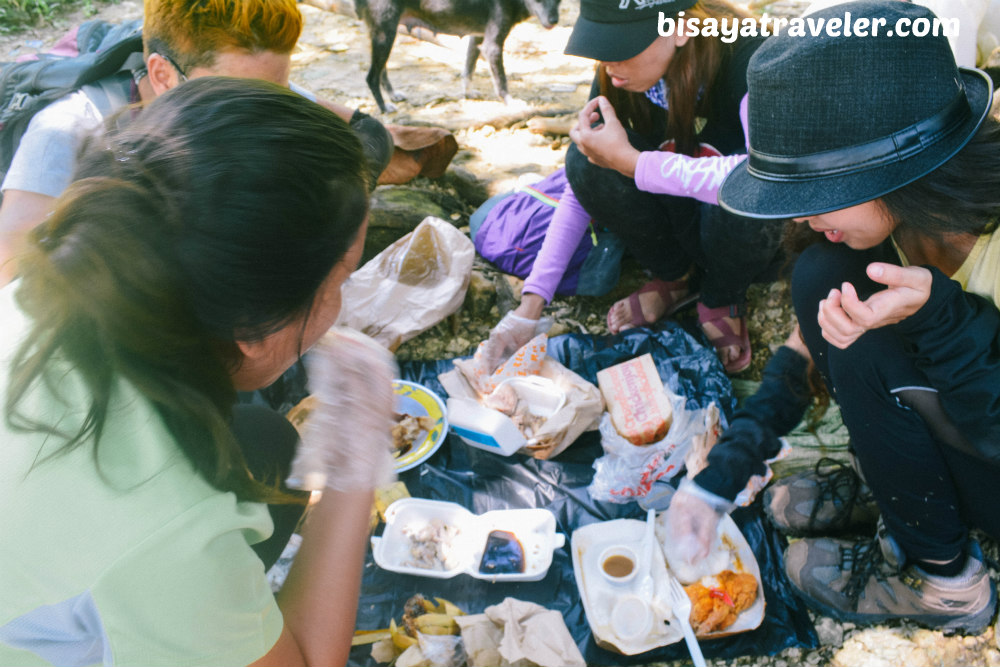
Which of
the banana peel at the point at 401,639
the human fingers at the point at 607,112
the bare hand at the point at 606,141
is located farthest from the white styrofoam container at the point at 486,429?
the human fingers at the point at 607,112

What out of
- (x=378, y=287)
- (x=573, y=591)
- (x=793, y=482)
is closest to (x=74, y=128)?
(x=378, y=287)

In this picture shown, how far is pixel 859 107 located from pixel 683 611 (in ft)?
3.65

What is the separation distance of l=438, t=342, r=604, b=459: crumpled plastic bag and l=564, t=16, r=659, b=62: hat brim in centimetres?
91

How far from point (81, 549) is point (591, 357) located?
1.84 m

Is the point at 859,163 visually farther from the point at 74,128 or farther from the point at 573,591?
the point at 74,128

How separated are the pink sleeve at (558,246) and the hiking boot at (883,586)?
1.19m

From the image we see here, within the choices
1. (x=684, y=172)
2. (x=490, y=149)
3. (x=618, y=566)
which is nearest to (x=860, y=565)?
(x=618, y=566)

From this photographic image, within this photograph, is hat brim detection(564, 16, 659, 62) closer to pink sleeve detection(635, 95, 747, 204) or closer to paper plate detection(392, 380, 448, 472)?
pink sleeve detection(635, 95, 747, 204)

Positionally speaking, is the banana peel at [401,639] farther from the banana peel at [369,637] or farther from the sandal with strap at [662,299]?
the sandal with strap at [662,299]

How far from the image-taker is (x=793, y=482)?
183 cm

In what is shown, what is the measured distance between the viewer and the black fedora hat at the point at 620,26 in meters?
1.90

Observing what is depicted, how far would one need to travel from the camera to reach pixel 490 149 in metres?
3.96

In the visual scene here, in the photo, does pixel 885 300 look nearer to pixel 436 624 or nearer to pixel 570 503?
pixel 570 503

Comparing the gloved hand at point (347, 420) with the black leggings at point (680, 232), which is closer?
the gloved hand at point (347, 420)
